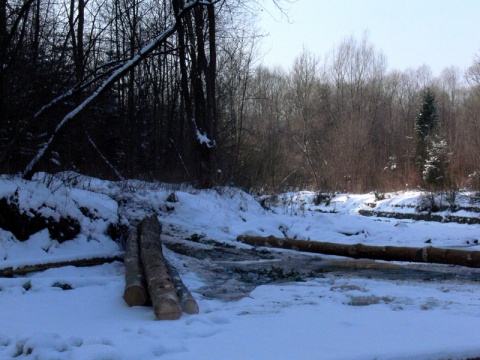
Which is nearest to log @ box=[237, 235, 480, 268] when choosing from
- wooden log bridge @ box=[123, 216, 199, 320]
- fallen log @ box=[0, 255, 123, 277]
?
wooden log bridge @ box=[123, 216, 199, 320]

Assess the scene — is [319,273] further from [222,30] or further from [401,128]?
[401,128]

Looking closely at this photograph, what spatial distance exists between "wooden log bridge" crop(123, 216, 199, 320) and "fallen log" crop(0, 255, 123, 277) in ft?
1.15

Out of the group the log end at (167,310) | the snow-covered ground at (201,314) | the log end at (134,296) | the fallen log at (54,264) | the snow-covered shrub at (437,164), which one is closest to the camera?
the snow-covered ground at (201,314)

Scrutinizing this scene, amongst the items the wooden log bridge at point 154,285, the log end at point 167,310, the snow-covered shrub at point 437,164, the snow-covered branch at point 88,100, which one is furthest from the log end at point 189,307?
the snow-covered shrub at point 437,164

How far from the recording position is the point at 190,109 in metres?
18.0

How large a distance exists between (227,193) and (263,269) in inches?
282

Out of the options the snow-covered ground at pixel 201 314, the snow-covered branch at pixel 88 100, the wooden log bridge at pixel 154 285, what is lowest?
the snow-covered ground at pixel 201 314

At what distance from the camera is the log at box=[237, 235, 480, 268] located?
8.25m

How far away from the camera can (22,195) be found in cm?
730

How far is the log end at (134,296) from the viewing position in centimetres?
524

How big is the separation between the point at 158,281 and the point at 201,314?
25.2 inches

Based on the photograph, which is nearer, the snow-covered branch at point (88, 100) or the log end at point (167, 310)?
the log end at point (167, 310)

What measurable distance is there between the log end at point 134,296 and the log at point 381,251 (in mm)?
5080

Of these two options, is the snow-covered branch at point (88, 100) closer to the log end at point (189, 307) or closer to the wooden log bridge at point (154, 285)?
the wooden log bridge at point (154, 285)
